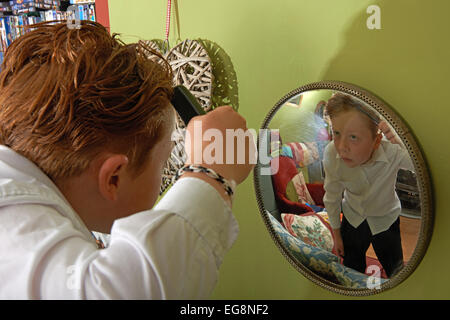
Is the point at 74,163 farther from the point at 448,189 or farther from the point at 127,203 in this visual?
the point at 448,189

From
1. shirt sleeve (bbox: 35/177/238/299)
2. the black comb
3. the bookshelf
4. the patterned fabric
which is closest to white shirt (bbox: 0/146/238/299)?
shirt sleeve (bbox: 35/177/238/299)

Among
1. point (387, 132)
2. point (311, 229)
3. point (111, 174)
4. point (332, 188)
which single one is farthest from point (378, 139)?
point (111, 174)

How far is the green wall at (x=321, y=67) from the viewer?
0.62 m

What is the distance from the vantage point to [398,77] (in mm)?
653

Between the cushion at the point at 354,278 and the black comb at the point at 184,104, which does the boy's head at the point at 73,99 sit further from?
the cushion at the point at 354,278

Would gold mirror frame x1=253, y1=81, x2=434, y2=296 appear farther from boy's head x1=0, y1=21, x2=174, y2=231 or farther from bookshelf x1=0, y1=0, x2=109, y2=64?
bookshelf x1=0, y1=0, x2=109, y2=64

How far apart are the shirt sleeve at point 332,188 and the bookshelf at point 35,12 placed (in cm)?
91

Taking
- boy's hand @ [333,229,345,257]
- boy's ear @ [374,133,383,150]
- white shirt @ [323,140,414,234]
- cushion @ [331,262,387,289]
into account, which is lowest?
cushion @ [331,262,387,289]

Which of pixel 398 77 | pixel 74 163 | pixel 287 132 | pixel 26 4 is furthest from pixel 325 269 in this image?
pixel 26 4

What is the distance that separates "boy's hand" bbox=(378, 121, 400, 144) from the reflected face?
0.02 m

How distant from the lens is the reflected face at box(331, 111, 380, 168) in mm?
671

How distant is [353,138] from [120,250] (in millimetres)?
445

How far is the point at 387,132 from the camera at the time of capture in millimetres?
647

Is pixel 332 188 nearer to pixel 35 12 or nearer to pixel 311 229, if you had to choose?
pixel 311 229
